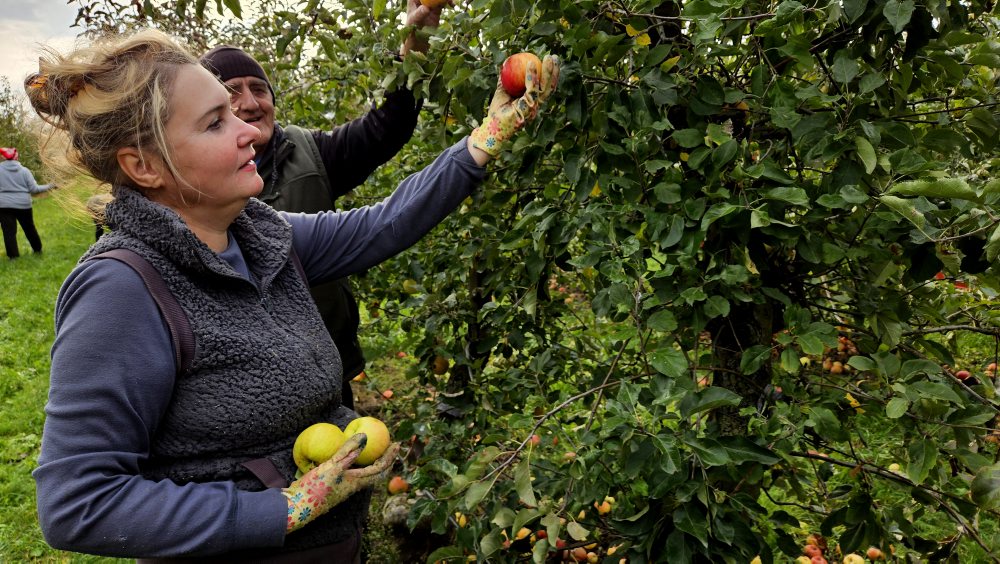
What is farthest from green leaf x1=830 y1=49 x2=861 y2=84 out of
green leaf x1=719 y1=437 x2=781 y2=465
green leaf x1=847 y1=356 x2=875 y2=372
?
green leaf x1=719 y1=437 x2=781 y2=465

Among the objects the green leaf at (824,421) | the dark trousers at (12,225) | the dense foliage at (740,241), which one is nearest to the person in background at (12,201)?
the dark trousers at (12,225)

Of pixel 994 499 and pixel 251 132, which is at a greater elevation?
pixel 251 132

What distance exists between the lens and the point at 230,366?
47.4 inches

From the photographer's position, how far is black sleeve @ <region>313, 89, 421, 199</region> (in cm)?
215

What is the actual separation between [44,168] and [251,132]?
439 mm

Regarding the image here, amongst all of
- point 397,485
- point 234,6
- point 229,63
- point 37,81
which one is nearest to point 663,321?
point 37,81

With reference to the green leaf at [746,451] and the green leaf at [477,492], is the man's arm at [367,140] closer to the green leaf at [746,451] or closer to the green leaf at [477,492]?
the green leaf at [477,492]

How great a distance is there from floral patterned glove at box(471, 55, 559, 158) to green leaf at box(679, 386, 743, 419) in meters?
0.61

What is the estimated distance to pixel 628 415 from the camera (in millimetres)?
1126

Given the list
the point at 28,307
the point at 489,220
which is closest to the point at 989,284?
the point at 489,220

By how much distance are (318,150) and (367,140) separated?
0.62ft

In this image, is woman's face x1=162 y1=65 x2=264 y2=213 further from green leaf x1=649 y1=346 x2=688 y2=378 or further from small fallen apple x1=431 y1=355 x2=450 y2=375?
small fallen apple x1=431 y1=355 x2=450 y2=375

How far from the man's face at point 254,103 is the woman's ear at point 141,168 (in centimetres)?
81

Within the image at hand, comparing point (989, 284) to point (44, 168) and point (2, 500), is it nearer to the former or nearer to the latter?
point (44, 168)
